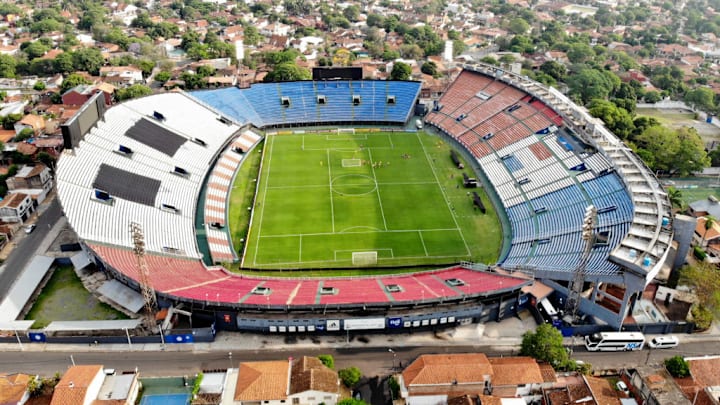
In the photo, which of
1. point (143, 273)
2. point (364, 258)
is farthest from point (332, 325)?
point (143, 273)

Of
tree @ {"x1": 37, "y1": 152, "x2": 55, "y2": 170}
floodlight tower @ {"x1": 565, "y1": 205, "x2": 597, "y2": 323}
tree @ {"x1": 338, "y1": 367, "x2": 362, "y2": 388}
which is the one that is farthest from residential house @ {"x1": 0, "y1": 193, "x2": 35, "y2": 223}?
floodlight tower @ {"x1": 565, "y1": 205, "x2": 597, "y2": 323}

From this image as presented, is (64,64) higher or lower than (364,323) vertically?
lower

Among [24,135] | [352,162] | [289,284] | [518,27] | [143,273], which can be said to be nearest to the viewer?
[143,273]

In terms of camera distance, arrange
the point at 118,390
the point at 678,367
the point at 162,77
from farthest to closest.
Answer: the point at 162,77
the point at 678,367
the point at 118,390

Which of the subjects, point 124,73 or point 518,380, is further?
point 124,73

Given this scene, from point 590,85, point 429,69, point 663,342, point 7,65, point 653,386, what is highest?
point 653,386


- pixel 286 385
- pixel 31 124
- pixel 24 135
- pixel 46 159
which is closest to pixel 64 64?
pixel 31 124

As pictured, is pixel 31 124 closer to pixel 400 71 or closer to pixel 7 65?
pixel 7 65
